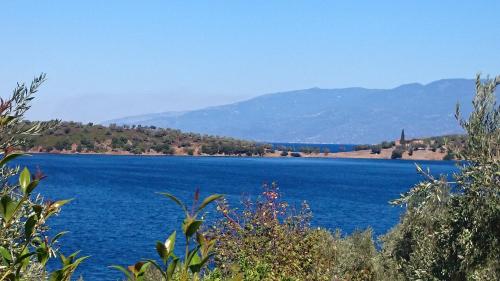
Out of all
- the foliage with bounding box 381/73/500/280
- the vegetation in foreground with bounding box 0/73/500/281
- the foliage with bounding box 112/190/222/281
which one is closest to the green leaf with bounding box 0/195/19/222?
the vegetation in foreground with bounding box 0/73/500/281

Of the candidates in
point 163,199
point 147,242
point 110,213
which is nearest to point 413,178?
point 163,199

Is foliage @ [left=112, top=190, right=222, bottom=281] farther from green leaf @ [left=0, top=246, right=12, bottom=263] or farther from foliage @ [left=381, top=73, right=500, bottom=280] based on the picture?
foliage @ [left=381, top=73, right=500, bottom=280]

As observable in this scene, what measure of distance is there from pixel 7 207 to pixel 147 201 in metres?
111

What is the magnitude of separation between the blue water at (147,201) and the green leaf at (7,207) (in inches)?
1527

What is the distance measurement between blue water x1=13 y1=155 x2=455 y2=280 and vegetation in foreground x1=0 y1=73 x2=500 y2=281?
20654mm

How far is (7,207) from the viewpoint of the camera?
552 cm

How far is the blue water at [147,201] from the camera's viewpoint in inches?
2693

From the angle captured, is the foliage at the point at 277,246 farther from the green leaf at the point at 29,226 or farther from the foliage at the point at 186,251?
the green leaf at the point at 29,226

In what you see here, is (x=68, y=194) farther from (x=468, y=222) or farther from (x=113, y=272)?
(x=468, y=222)

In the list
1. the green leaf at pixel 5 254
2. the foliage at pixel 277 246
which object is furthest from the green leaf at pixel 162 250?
the foliage at pixel 277 246

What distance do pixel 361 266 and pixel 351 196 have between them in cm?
10224

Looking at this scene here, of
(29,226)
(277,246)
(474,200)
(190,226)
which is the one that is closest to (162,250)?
(190,226)

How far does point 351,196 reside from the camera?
440 ft

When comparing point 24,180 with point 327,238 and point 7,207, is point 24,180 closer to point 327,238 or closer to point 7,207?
point 7,207
